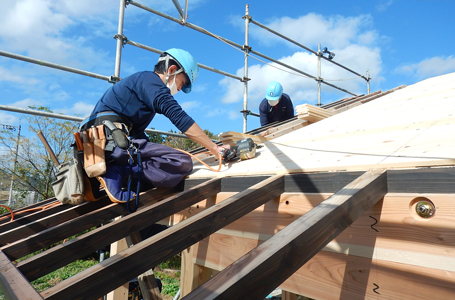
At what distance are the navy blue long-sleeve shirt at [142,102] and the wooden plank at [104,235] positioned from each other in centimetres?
62

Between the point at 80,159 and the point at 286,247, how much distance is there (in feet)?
6.14

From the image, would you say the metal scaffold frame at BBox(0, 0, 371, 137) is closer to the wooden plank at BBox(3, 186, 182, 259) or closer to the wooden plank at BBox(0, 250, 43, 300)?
the wooden plank at BBox(3, 186, 182, 259)

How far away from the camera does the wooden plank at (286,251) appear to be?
2.71ft

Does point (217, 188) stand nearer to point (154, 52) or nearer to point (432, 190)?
point (432, 190)

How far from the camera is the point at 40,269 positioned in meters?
1.49

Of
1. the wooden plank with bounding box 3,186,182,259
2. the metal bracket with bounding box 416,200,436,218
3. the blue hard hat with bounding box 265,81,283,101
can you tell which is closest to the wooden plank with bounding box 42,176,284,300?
the metal bracket with bounding box 416,200,436,218

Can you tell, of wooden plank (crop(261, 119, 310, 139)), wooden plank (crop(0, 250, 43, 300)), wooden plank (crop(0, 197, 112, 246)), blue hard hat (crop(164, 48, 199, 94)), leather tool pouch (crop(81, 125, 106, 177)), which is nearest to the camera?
wooden plank (crop(0, 250, 43, 300))

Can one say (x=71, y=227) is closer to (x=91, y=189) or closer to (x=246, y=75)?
(x=91, y=189)

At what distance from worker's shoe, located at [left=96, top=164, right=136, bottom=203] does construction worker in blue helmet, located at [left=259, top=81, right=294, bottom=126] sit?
4412mm

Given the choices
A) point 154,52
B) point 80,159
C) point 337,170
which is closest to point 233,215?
point 337,170

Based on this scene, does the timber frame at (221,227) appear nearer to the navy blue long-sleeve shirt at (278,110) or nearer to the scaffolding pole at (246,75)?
the navy blue long-sleeve shirt at (278,110)

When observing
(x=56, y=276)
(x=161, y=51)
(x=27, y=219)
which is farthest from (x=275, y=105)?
(x=56, y=276)

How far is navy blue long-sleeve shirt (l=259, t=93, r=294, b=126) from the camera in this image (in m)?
6.48

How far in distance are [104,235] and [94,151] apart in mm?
777
